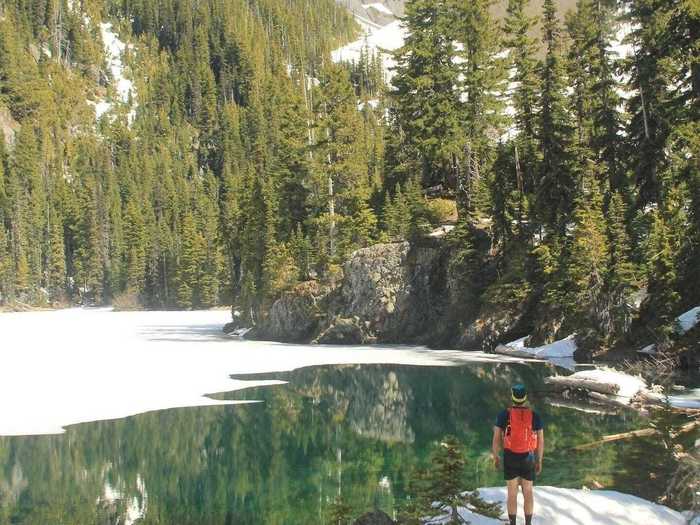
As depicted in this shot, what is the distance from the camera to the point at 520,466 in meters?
7.99

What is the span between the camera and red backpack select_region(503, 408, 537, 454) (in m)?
7.96

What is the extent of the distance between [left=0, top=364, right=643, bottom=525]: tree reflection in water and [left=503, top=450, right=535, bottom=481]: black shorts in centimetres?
410

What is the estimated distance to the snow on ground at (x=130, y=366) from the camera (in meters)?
20.4

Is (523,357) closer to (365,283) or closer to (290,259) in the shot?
(365,283)

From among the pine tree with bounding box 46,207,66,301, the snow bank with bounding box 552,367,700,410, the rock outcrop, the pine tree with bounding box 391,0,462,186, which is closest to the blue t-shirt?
the snow bank with bounding box 552,367,700,410

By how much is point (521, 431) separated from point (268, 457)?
8.96 metres

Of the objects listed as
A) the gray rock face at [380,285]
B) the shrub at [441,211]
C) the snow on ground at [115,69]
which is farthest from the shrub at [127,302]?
the snow on ground at [115,69]

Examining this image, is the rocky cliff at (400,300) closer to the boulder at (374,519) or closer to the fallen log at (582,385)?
the fallen log at (582,385)

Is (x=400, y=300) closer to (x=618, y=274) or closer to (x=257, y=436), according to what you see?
(x=618, y=274)

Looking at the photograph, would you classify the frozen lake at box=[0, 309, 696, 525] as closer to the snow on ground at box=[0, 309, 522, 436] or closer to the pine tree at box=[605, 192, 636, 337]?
the snow on ground at box=[0, 309, 522, 436]

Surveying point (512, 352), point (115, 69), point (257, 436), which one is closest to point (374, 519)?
→ point (257, 436)

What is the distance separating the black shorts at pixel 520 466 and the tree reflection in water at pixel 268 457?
4102 millimetres

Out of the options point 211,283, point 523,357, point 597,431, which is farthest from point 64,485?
point 211,283

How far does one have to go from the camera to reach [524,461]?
799cm
